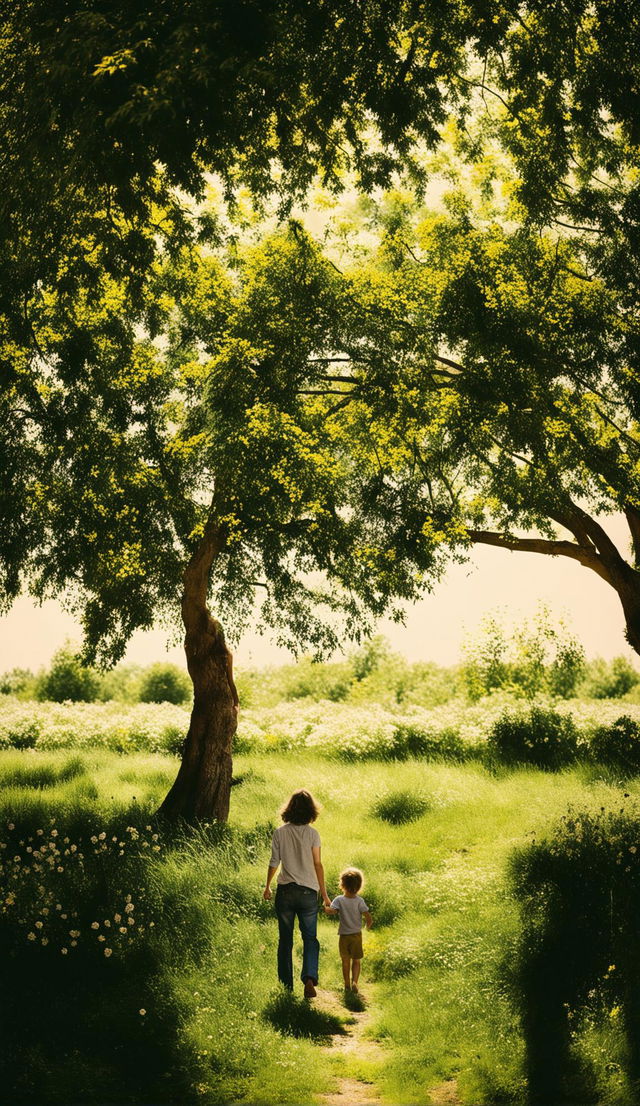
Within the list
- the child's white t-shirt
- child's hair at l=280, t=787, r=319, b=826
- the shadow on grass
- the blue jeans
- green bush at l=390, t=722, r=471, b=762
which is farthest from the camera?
green bush at l=390, t=722, r=471, b=762

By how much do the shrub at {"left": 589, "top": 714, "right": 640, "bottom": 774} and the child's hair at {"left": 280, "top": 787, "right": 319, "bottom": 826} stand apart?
1433 centimetres

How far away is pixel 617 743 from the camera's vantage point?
22.0 meters

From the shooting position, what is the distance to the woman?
745cm

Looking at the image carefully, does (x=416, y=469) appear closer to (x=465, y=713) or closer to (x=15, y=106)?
(x=15, y=106)

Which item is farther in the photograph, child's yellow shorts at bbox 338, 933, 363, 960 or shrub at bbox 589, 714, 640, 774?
shrub at bbox 589, 714, 640, 774

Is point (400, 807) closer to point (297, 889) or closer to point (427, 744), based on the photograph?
point (297, 889)

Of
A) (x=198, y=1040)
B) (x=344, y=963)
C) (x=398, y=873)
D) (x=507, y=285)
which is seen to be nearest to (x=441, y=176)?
(x=507, y=285)

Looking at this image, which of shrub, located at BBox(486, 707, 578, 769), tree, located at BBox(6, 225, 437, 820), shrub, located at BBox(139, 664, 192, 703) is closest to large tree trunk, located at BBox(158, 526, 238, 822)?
tree, located at BBox(6, 225, 437, 820)

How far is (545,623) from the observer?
3484 centimetres

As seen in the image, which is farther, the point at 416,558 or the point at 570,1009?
the point at 416,558

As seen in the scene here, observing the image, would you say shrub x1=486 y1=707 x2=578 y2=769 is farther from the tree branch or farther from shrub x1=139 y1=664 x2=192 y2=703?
shrub x1=139 y1=664 x2=192 y2=703

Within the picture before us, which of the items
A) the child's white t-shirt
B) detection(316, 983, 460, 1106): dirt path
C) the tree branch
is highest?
the tree branch

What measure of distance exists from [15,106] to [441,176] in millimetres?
8469

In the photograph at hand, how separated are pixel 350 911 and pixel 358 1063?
5.25 ft
